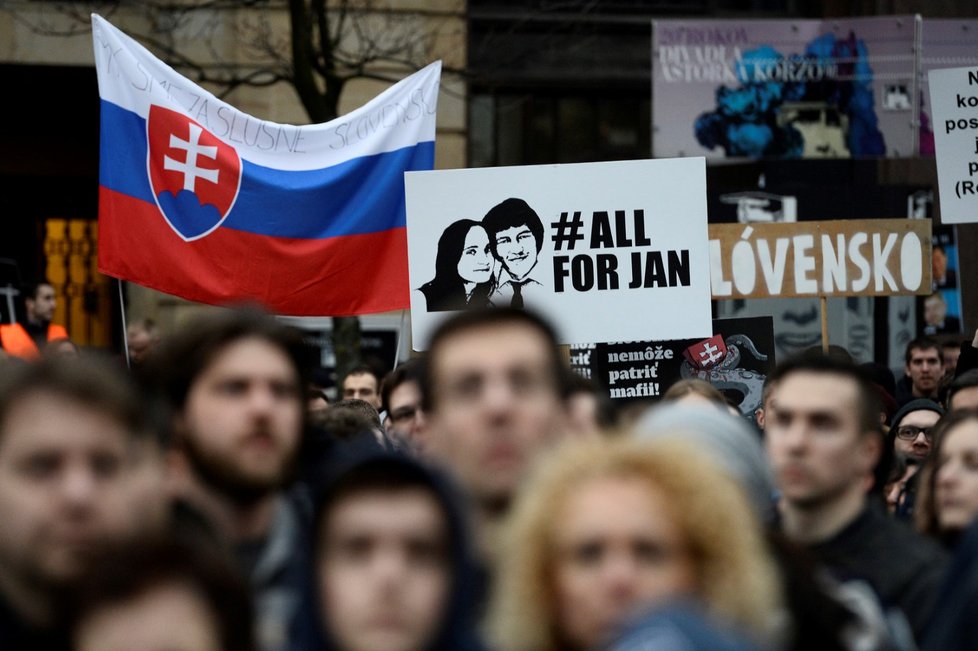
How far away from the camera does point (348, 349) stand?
11.8 m

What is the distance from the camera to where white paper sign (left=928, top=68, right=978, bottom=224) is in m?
9.03

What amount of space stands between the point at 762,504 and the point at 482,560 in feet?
2.70

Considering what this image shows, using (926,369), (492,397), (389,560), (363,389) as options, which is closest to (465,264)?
(363,389)

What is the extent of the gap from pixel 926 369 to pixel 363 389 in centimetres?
325

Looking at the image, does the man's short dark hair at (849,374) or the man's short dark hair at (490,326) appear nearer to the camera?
the man's short dark hair at (490,326)

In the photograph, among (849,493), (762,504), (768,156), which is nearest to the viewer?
(762,504)

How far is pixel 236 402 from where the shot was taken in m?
3.89

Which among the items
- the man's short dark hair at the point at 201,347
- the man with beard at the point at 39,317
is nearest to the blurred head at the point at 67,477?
the man's short dark hair at the point at 201,347

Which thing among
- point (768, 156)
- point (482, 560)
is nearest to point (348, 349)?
point (768, 156)

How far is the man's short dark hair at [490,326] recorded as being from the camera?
377 cm

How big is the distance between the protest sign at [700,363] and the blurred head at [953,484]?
3.77 metres

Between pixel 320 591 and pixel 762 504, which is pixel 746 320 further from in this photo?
pixel 320 591

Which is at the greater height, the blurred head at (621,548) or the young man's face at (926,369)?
the young man's face at (926,369)

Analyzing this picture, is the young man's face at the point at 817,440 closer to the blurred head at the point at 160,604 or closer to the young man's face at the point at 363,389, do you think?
the blurred head at the point at 160,604
